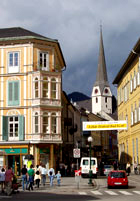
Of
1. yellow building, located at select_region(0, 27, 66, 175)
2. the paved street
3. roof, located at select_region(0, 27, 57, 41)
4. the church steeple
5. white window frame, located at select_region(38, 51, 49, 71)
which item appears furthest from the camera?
the church steeple

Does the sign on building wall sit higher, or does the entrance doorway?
the sign on building wall

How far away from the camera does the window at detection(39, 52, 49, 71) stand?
4513 cm

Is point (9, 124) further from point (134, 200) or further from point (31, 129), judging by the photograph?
point (134, 200)

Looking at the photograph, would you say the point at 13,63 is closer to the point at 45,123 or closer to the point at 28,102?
the point at 28,102

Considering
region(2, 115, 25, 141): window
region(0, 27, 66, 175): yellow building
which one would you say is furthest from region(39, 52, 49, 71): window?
region(2, 115, 25, 141): window

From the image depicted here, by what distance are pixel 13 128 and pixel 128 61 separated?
20725 mm

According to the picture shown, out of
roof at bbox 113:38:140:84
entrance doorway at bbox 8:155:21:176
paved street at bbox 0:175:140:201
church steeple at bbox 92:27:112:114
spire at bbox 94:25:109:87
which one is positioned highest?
spire at bbox 94:25:109:87

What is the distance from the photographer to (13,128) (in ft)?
144

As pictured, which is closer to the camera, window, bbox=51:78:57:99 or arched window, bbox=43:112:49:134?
Answer: arched window, bbox=43:112:49:134

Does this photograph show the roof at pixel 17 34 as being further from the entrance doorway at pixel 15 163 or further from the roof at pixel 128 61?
the entrance doorway at pixel 15 163

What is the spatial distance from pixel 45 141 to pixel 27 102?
464 centimetres

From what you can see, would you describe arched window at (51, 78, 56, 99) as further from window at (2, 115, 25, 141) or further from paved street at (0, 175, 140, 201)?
paved street at (0, 175, 140, 201)

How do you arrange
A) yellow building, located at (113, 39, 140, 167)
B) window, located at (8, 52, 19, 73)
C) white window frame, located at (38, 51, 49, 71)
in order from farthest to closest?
yellow building, located at (113, 39, 140, 167) → white window frame, located at (38, 51, 49, 71) → window, located at (8, 52, 19, 73)

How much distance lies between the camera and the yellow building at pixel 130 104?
51.4m
